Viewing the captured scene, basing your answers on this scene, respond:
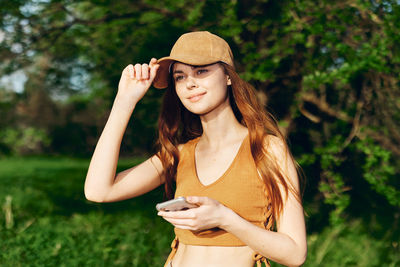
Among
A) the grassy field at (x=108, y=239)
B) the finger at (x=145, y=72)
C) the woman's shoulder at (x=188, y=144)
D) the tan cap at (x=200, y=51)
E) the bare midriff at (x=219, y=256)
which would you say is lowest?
the grassy field at (x=108, y=239)

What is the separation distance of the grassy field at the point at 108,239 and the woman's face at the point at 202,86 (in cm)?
332

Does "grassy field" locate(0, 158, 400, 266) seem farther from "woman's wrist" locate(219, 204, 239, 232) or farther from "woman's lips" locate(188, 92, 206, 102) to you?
"woman's wrist" locate(219, 204, 239, 232)

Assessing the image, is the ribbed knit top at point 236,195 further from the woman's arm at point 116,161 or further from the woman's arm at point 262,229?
the woman's arm at point 116,161

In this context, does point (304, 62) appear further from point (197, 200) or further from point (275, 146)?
point (197, 200)

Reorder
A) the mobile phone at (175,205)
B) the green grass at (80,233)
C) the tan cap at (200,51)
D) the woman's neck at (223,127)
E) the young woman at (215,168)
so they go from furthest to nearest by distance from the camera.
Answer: the green grass at (80,233)
the woman's neck at (223,127)
the tan cap at (200,51)
the young woman at (215,168)
the mobile phone at (175,205)

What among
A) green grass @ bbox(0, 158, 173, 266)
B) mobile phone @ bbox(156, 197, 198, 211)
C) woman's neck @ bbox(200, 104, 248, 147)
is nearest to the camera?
mobile phone @ bbox(156, 197, 198, 211)

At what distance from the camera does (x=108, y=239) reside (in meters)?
6.03

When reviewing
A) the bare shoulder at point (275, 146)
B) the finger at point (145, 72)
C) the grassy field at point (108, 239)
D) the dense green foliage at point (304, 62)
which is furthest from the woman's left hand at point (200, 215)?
the grassy field at point (108, 239)

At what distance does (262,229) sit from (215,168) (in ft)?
1.59

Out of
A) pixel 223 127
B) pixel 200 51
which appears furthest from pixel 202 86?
pixel 223 127

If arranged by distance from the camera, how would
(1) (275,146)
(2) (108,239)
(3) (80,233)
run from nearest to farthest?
1. (1) (275,146)
2. (2) (108,239)
3. (3) (80,233)

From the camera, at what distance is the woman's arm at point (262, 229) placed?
197 cm

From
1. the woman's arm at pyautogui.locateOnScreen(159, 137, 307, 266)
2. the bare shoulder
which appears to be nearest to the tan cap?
the bare shoulder

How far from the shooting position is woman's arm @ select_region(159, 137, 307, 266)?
197 centimetres
